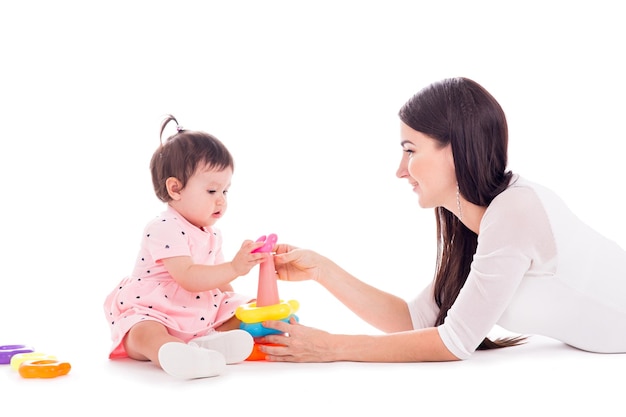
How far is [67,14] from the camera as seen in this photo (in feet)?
12.4

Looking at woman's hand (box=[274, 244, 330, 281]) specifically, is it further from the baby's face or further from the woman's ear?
the woman's ear

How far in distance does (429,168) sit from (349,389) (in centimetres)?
72

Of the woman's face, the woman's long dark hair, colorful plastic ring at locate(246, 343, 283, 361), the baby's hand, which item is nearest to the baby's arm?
the baby's hand

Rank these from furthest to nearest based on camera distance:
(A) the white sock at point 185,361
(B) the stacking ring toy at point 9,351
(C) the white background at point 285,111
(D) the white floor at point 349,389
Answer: (C) the white background at point 285,111, (B) the stacking ring toy at point 9,351, (A) the white sock at point 185,361, (D) the white floor at point 349,389

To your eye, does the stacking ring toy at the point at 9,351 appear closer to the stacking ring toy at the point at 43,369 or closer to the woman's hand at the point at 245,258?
the stacking ring toy at the point at 43,369

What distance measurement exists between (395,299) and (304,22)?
1.78m

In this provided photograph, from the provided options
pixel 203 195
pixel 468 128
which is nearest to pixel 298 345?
pixel 203 195

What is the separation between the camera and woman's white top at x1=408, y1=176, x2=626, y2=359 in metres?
2.15

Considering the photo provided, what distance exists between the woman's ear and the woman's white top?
2.98 ft

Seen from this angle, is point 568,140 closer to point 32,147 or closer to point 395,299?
point 395,299

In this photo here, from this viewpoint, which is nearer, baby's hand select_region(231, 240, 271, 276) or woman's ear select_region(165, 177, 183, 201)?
baby's hand select_region(231, 240, 271, 276)

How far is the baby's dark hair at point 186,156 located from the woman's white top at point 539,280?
83 centimetres

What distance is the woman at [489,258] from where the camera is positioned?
7.07 feet

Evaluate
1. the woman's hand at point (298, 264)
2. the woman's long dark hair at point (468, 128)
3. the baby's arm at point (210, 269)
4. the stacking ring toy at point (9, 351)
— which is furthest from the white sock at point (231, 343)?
the woman's long dark hair at point (468, 128)
